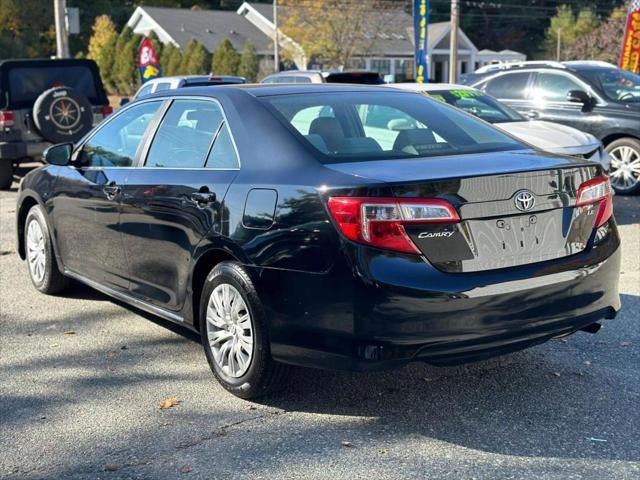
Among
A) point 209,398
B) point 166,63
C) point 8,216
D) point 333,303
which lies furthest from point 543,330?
point 166,63

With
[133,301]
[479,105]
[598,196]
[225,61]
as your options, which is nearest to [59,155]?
[133,301]

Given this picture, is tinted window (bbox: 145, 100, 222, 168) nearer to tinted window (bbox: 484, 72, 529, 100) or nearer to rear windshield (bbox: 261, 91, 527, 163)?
rear windshield (bbox: 261, 91, 527, 163)

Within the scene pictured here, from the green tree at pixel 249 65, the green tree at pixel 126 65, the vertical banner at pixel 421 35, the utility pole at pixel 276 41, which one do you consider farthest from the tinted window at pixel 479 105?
the green tree at pixel 126 65

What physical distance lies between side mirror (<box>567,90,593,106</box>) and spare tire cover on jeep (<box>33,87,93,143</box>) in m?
6.81

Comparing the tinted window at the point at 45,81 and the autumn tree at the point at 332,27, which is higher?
the autumn tree at the point at 332,27

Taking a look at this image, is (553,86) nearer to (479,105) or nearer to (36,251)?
(479,105)

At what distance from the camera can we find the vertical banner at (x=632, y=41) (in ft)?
66.8

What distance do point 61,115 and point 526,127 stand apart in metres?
6.64

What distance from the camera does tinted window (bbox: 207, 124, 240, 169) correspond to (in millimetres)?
4617

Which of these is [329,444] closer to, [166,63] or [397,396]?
[397,396]

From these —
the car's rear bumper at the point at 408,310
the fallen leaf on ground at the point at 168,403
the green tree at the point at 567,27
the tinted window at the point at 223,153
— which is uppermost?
the green tree at the point at 567,27

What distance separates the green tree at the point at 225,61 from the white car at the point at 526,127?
1624 inches

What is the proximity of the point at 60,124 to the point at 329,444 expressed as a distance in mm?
9707

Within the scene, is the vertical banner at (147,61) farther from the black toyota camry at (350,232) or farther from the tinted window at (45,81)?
the black toyota camry at (350,232)
